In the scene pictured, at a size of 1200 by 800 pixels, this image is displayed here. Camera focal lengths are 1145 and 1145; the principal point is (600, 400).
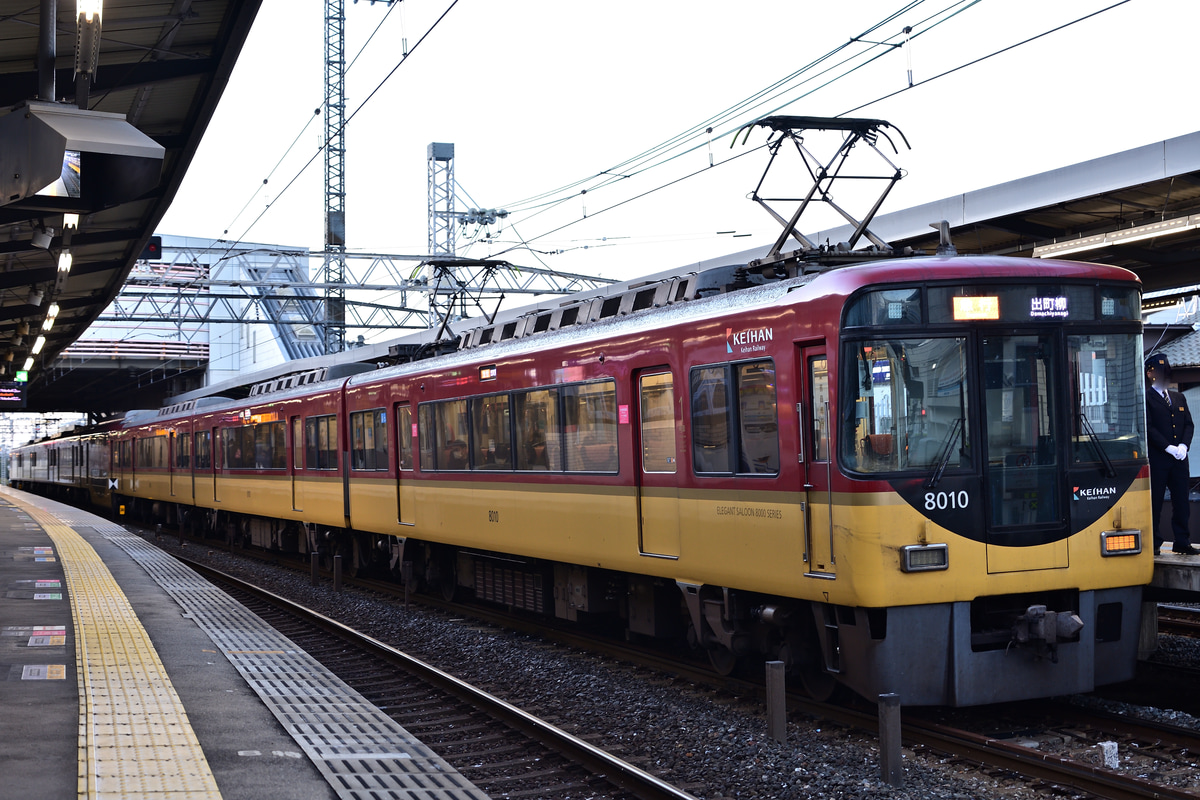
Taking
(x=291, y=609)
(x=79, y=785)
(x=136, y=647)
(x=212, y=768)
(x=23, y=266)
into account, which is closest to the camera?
(x=79, y=785)

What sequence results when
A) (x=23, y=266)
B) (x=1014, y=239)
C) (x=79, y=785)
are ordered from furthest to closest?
(x=23, y=266) → (x=1014, y=239) → (x=79, y=785)

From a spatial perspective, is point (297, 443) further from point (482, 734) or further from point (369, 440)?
point (482, 734)

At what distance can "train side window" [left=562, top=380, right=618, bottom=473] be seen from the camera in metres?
9.64

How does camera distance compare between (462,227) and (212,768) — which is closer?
(212,768)

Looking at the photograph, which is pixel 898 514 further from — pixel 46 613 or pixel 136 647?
pixel 46 613

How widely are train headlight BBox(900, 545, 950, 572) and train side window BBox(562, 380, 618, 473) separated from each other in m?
3.19

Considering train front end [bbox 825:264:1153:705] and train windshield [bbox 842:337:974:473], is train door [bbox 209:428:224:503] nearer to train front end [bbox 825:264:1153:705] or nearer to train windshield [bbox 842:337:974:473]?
train front end [bbox 825:264:1153:705]

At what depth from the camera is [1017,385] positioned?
24.1ft

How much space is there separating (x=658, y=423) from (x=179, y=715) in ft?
13.3

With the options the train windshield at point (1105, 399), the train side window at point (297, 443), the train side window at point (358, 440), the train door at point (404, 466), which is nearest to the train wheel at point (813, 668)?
the train windshield at point (1105, 399)

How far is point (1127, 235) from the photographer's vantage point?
11141mm

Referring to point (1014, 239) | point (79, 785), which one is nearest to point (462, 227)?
point (1014, 239)

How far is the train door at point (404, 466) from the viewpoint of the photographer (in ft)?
45.4

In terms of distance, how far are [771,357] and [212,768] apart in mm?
4223
